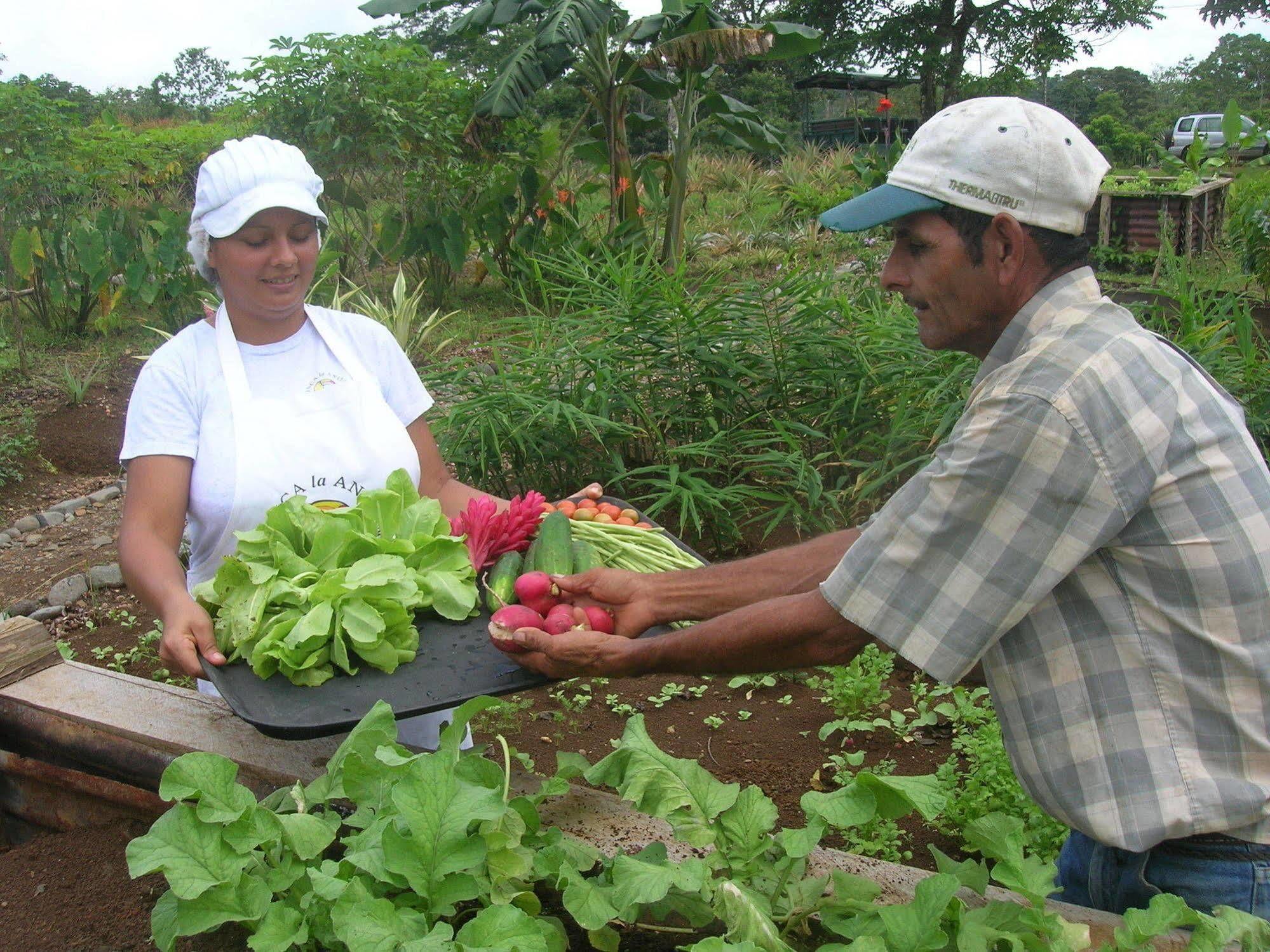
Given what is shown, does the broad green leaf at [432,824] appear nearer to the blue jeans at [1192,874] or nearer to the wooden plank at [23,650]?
the blue jeans at [1192,874]

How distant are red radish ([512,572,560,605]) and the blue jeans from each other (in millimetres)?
1071

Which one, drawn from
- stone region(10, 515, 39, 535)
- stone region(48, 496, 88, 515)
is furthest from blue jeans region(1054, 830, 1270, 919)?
stone region(48, 496, 88, 515)

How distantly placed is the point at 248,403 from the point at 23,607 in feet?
10.5

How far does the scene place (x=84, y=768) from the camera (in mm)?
2475

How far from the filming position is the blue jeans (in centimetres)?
160

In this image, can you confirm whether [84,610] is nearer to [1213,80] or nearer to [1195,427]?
[1195,427]

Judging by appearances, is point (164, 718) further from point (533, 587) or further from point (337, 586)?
point (533, 587)

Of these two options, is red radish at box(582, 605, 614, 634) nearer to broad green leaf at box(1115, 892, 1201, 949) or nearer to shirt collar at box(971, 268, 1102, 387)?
shirt collar at box(971, 268, 1102, 387)

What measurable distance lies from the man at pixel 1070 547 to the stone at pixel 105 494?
581 centimetres

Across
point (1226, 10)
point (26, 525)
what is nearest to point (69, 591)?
point (26, 525)

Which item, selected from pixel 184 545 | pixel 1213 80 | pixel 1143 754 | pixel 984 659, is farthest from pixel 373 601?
pixel 1213 80

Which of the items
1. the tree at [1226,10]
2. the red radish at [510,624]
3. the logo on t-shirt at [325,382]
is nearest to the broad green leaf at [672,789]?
the red radish at [510,624]

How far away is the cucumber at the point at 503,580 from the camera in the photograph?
2.25m

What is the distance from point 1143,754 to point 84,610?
4.67 metres
